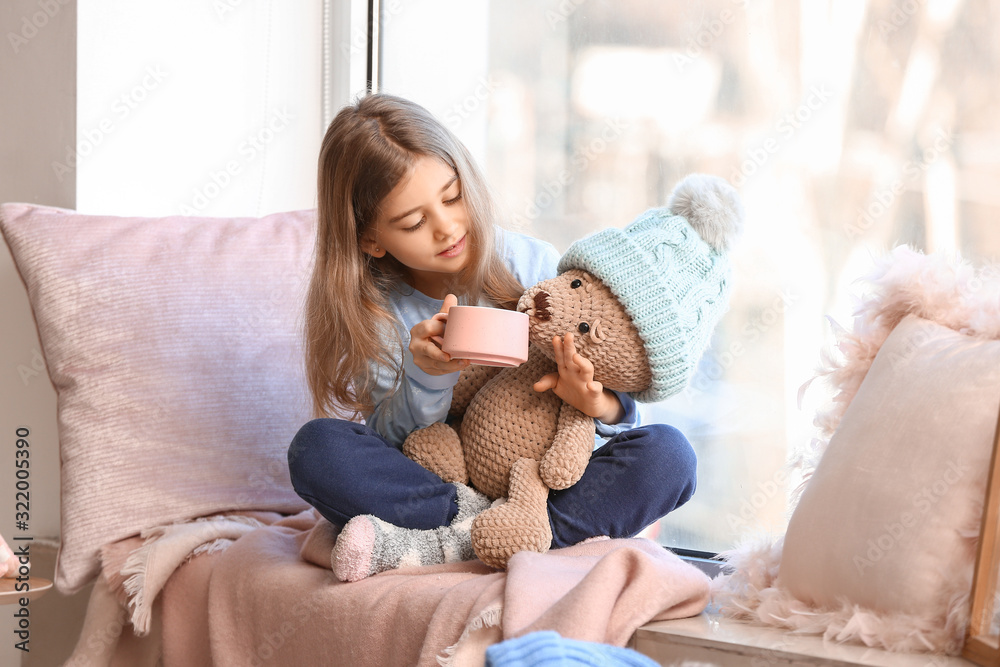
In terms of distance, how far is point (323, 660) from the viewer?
1.10 metres

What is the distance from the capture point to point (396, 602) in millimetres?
1046

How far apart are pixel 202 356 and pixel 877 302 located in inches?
43.5

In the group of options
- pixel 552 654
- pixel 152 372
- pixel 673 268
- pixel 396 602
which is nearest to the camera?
pixel 552 654

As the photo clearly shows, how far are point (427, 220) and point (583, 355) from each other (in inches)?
Answer: 13.0

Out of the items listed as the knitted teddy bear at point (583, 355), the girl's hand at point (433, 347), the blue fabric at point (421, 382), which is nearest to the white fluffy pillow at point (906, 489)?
the knitted teddy bear at point (583, 355)

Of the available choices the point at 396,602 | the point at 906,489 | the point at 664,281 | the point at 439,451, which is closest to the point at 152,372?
the point at 439,451

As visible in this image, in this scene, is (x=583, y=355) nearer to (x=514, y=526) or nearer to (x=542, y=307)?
(x=542, y=307)

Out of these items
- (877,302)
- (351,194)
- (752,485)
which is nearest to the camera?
(877,302)

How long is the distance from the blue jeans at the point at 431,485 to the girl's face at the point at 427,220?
284 millimetres

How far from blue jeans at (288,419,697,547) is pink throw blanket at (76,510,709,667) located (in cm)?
4

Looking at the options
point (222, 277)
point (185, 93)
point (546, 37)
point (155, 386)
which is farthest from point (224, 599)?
point (546, 37)

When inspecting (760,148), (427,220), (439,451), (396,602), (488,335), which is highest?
(760,148)

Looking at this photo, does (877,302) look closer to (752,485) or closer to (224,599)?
(752,485)

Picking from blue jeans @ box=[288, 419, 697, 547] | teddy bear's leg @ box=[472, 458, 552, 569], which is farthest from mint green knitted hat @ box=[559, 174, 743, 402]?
teddy bear's leg @ box=[472, 458, 552, 569]
